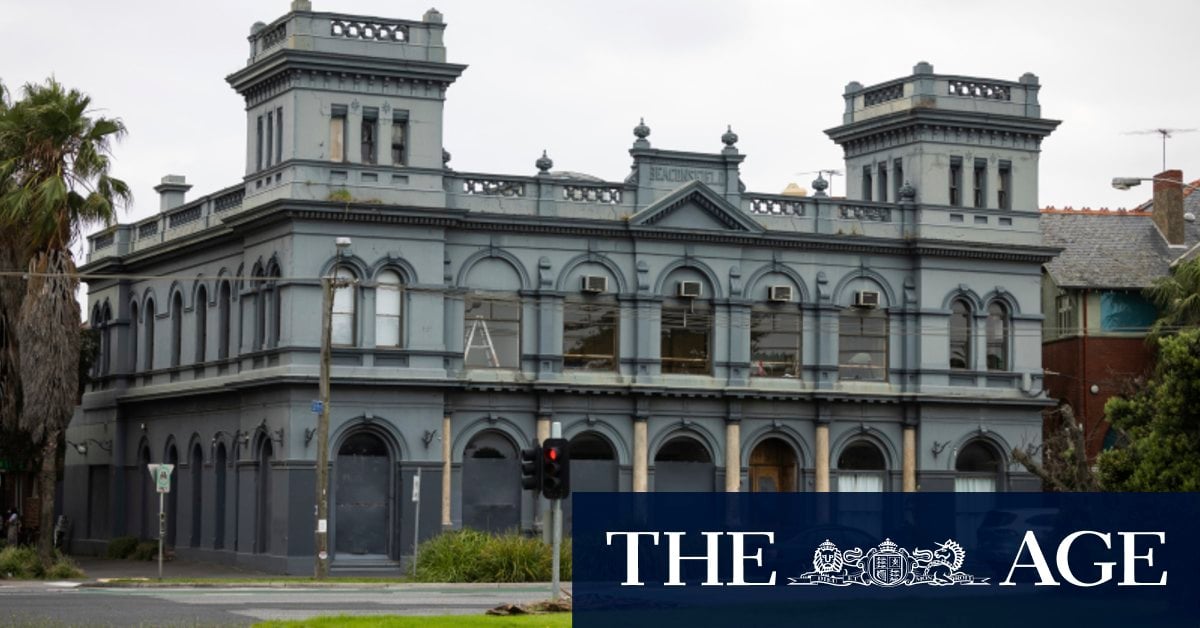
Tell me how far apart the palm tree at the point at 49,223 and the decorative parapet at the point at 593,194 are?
445 inches

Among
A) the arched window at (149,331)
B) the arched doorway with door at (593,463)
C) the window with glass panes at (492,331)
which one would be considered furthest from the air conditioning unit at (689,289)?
the arched window at (149,331)

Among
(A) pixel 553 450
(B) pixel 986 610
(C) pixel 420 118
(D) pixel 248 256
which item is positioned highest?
(C) pixel 420 118

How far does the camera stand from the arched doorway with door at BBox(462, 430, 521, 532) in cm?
5275

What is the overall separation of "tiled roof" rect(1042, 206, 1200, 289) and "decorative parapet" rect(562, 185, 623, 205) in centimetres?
1438

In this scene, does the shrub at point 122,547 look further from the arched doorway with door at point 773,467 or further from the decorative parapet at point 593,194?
the arched doorway with door at point 773,467

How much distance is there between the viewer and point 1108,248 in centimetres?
6444

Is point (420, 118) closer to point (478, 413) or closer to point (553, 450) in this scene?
point (478, 413)

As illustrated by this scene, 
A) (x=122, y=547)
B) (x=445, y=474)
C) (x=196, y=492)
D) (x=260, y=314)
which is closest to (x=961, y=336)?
(x=445, y=474)

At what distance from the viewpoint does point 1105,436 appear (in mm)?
62156

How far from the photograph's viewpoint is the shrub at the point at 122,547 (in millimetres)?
57875

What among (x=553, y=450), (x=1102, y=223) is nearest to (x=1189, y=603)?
(x=553, y=450)

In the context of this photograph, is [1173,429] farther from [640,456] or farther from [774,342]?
[774,342]

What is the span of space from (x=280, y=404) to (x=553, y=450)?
18.0 metres

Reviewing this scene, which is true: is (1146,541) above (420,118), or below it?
below
